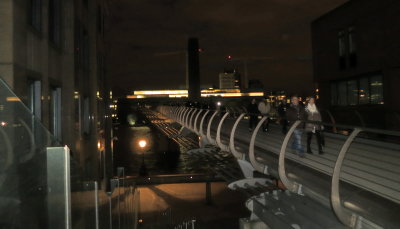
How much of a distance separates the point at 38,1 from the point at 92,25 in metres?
10.0

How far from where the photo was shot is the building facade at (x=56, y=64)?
7082 millimetres

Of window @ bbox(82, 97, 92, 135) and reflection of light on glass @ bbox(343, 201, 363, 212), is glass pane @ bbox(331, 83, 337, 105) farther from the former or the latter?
reflection of light on glass @ bbox(343, 201, 363, 212)

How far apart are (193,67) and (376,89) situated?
40702 millimetres

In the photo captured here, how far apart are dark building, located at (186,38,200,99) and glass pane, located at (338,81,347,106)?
35.2 metres

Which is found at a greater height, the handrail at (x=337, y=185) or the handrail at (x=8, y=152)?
the handrail at (x=8, y=152)

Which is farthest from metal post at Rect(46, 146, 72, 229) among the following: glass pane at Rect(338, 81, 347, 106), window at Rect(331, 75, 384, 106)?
glass pane at Rect(338, 81, 347, 106)

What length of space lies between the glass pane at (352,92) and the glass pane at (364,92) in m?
0.48

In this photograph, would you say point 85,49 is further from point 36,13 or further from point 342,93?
point 342,93

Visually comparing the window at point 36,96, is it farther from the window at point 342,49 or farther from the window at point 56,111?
the window at point 342,49

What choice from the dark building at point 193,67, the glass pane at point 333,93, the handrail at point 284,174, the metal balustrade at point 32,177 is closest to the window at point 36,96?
the metal balustrade at point 32,177

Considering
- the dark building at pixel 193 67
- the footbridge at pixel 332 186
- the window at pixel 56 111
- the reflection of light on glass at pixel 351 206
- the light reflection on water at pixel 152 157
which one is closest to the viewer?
the footbridge at pixel 332 186

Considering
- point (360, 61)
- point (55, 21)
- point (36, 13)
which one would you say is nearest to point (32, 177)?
point (36, 13)

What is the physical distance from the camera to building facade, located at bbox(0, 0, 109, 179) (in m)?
7.08

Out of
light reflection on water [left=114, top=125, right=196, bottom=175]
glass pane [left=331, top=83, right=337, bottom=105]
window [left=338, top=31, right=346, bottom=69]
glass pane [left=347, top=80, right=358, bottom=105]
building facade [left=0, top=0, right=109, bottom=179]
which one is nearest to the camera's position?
building facade [left=0, top=0, right=109, bottom=179]
